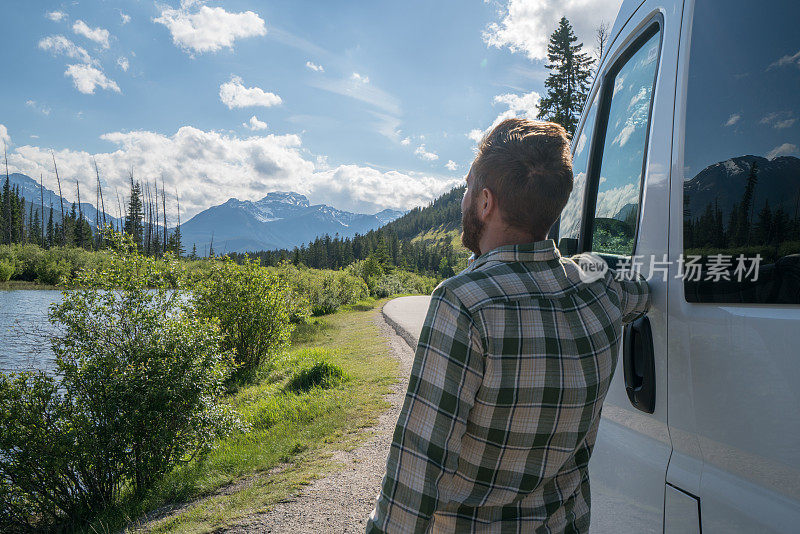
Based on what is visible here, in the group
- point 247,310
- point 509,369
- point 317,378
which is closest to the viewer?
point 509,369

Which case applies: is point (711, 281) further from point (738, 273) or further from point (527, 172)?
point (527, 172)

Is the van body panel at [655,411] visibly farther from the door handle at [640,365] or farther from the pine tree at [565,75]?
the pine tree at [565,75]

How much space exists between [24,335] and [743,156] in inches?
325

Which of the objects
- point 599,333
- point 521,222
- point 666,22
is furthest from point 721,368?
point 666,22

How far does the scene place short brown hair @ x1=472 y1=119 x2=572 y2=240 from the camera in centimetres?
133

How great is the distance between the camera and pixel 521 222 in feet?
4.48

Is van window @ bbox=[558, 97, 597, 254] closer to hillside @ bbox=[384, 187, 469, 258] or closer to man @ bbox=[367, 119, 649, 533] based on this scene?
man @ bbox=[367, 119, 649, 533]

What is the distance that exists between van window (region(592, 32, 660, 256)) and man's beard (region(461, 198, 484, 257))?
0.59 m

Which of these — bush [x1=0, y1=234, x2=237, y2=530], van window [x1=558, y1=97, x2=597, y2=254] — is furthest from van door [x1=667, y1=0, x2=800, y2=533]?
bush [x1=0, y1=234, x2=237, y2=530]

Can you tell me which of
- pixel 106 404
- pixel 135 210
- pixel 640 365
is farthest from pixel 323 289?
pixel 135 210

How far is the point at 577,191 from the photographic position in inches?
93.4

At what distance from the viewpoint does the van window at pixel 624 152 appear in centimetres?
167

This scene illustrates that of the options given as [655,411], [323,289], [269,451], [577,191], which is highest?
[577,191]

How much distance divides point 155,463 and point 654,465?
686 centimetres
